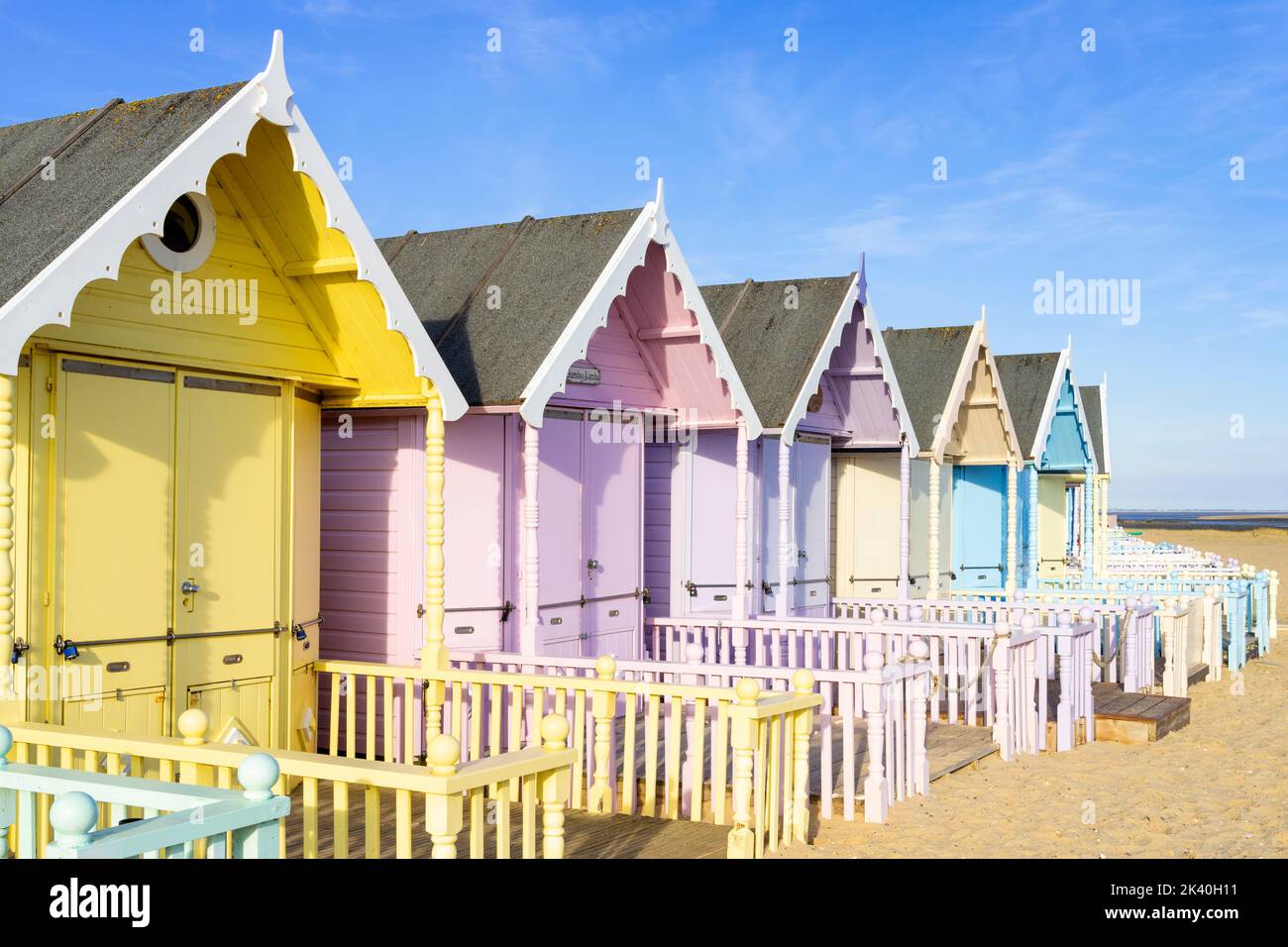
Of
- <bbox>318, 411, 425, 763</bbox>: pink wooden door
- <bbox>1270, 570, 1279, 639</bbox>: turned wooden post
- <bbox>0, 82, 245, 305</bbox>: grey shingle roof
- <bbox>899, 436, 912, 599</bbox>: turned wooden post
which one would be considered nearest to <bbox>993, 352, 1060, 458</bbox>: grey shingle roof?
<bbox>1270, 570, 1279, 639</bbox>: turned wooden post

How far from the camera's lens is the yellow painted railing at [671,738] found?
7676 millimetres

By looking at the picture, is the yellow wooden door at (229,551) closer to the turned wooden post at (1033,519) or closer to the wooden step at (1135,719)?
the wooden step at (1135,719)

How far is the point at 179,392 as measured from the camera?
827 cm

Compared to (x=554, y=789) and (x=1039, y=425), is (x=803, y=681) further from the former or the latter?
(x=1039, y=425)

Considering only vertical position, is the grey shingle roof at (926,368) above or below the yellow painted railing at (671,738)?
above

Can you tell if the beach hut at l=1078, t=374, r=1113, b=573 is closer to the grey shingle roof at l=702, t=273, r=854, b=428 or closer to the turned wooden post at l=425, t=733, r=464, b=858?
the grey shingle roof at l=702, t=273, r=854, b=428

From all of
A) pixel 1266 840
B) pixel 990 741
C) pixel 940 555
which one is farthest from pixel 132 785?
pixel 940 555

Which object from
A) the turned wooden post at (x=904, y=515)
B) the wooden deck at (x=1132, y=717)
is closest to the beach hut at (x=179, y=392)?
the wooden deck at (x=1132, y=717)

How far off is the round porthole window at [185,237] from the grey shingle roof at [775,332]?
273 inches

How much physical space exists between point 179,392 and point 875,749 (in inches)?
199

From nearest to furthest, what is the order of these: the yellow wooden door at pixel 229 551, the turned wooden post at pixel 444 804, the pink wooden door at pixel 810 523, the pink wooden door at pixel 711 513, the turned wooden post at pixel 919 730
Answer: the turned wooden post at pixel 444 804 < the yellow wooden door at pixel 229 551 < the turned wooden post at pixel 919 730 < the pink wooden door at pixel 711 513 < the pink wooden door at pixel 810 523

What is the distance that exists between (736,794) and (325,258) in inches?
165
